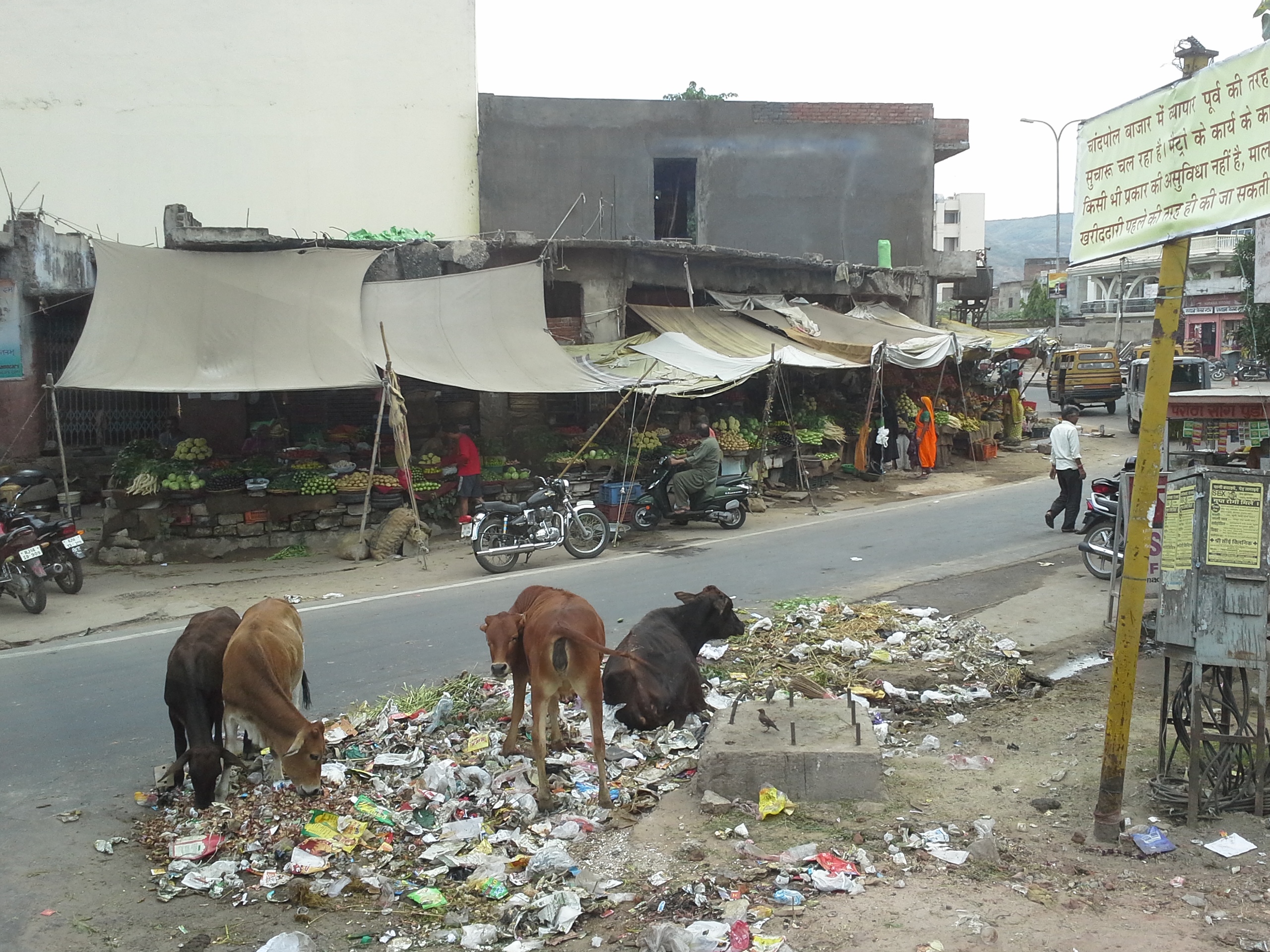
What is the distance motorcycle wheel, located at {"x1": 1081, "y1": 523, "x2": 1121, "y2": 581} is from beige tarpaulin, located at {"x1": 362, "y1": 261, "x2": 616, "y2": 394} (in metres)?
7.05

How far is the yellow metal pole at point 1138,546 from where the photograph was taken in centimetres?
496

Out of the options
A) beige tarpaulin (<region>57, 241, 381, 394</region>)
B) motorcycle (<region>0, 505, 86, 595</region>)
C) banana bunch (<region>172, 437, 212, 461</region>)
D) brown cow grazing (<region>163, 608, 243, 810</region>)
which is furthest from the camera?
banana bunch (<region>172, 437, 212, 461</region>)

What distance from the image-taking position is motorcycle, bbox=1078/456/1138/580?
11055mm

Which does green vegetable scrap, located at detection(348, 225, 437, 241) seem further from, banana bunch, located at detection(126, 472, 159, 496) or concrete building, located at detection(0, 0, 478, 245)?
concrete building, located at detection(0, 0, 478, 245)

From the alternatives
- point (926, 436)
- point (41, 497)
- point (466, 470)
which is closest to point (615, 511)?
point (466, 470)

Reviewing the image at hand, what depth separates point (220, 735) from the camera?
20.0 ft

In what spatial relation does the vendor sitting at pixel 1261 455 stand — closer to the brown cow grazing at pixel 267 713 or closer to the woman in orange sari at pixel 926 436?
the brown cow grazing at pixel 267 713

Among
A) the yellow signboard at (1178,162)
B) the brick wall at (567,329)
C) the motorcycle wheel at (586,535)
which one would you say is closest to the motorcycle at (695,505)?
the motorcycle wheel at (586,535)

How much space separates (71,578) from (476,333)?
6591mm

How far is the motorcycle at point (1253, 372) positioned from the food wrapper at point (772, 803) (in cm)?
2649

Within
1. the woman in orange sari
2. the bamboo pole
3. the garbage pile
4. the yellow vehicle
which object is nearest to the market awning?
the woman in orange sari

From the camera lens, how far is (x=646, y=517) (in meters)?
15.8

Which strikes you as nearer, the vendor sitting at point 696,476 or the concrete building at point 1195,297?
the vendor sitting at point 696,476

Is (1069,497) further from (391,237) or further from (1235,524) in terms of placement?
(391,237)
